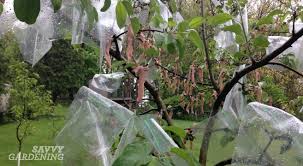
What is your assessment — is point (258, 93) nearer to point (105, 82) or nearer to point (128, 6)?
point (105, 82)

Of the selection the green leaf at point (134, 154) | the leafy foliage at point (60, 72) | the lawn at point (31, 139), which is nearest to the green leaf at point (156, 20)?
the green leaf at point (134, 154)

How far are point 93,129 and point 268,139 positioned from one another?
307 millimetres

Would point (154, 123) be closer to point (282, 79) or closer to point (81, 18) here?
point (81, 18)

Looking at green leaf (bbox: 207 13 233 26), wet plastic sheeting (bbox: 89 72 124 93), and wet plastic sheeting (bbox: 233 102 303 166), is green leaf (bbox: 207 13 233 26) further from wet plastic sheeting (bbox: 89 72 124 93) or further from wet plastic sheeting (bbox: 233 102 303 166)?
wet plastic sheeting (bbox: 89 72 124 93)

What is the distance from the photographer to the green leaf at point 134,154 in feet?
1.77

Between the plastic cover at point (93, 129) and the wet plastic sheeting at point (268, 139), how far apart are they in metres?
0.17

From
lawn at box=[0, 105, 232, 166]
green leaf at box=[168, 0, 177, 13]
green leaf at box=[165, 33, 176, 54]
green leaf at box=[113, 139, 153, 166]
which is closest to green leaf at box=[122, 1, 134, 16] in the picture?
green leaf at box=[165, 33, 176, 54]

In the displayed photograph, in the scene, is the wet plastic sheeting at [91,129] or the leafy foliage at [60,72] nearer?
the wet plastic sheeting at [91,129]

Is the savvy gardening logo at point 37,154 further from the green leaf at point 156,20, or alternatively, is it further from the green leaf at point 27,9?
the green leaf at point 27,9

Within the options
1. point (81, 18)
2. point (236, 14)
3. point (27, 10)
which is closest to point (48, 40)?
point (81, 18)

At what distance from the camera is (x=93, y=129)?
0.80m

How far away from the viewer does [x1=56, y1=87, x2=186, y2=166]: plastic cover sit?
2.46 feet

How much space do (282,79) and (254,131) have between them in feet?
10.8

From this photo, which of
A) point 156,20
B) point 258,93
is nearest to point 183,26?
point 156,20
